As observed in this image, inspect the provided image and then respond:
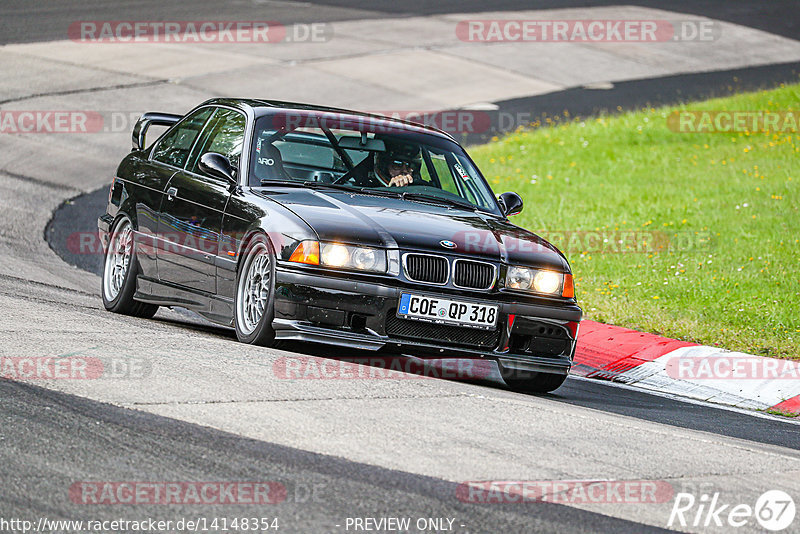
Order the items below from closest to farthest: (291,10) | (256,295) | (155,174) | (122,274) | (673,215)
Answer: (256,295) → (155,174) → (122,274) → (673,215) → (291,10)

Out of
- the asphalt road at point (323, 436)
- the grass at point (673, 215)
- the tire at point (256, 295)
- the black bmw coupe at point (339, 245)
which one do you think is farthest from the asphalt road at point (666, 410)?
the grass at point (673, 215)

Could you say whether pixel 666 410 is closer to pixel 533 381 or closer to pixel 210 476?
pixel 533 381

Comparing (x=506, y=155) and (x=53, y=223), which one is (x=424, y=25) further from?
(x=53, y=223)

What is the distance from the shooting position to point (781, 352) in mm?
10039

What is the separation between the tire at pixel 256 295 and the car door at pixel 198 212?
42 cm

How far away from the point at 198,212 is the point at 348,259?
64.7 inches

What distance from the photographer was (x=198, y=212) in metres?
8.57

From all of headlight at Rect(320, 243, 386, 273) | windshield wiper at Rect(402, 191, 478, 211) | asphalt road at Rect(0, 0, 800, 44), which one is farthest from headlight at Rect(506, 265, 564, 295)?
asphalt road at Rect(0, 0, 800, 44)

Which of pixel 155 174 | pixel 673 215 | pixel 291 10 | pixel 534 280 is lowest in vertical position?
pixel 673 215

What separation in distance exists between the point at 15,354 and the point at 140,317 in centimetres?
295

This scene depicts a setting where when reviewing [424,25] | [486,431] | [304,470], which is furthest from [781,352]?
[424,25]

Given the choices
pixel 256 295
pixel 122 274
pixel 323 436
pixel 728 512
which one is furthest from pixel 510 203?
pixel 728 512

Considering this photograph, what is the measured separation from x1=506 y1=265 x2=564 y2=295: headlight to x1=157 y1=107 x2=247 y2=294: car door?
1962 millimetres

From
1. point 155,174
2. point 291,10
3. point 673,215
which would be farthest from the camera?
point 291,10
